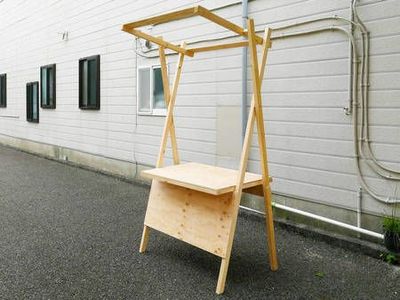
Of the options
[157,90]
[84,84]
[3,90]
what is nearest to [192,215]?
[157,90]

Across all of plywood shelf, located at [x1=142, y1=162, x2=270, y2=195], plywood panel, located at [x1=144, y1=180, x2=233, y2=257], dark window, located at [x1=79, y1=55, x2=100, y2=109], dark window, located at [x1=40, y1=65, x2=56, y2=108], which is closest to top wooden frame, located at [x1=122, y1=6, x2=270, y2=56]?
plywood shelf, located at [x1=142, y1=162, x2=270, y2=195]

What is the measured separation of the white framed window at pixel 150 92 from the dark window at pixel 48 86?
11.4 feet

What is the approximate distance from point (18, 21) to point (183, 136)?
8.08m

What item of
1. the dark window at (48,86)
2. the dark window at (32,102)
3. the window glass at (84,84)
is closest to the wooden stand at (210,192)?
the window glass at (84,84)

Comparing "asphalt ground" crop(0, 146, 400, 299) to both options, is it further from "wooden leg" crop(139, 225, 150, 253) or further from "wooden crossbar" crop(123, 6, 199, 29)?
"wooden crossbar" crop(123, 6, 199, 29)

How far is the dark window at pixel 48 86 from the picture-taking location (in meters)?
9.21

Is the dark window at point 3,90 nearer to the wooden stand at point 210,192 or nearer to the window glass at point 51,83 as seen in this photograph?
the window glass at point 51,83

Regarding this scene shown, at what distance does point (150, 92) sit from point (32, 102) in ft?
17.4

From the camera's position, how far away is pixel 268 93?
178 inches

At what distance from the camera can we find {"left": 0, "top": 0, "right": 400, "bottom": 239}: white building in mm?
3650

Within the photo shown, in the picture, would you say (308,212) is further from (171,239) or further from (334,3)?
(334,3)

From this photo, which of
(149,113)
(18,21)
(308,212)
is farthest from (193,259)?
(18,21)

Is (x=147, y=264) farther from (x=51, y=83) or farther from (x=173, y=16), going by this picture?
(x=51, y=83)

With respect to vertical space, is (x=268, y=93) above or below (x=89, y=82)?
below
